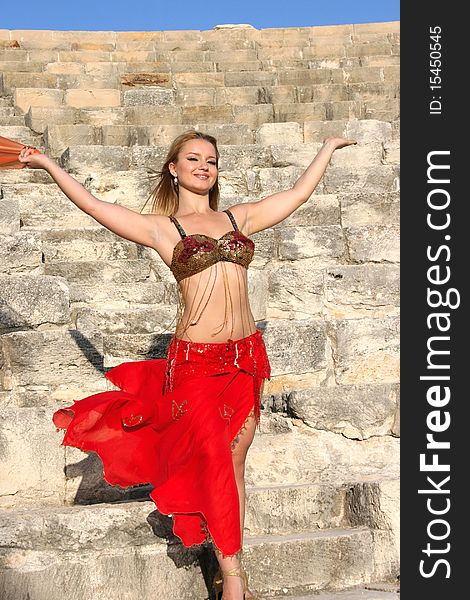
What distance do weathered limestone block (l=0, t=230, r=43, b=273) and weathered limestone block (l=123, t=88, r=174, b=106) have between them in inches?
190

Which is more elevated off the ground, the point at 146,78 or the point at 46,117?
the point at 146,78

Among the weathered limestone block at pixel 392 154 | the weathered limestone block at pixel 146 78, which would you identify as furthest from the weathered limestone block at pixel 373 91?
the weathered limestone block at pixel 392 154

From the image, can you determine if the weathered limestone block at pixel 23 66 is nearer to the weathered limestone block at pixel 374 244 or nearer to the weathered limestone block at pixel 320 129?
the weathered limestone block at pixel 320 129

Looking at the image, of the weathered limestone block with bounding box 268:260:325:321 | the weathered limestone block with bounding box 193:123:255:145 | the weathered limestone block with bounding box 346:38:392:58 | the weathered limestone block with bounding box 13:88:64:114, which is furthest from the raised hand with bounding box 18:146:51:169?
the weathered limestone block with bounding box 346:38:392:58

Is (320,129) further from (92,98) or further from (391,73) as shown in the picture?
(92,98)

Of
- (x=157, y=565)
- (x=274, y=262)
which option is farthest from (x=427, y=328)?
(x=274, y=262)

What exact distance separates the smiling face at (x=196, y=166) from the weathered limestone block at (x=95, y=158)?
15.4 ft

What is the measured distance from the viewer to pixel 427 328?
4.61 m

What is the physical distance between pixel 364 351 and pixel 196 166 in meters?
2.13

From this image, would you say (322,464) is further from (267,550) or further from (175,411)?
(175,411)

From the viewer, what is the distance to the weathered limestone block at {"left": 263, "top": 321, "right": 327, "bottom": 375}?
591cm

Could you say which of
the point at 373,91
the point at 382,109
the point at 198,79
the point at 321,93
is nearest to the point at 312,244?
the point at 382,109

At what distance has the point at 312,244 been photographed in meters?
7.69

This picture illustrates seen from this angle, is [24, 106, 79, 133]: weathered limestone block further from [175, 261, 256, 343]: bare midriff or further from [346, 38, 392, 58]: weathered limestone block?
[175, 261, 256, 343]: bare midriff
